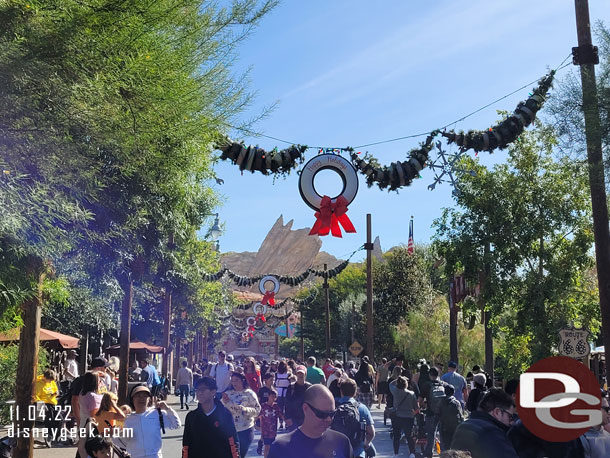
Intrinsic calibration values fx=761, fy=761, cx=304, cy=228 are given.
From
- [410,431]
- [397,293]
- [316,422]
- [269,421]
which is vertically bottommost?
[410,431]

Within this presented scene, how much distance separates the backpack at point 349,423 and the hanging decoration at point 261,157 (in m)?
5.61

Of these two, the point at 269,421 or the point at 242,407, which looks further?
the point at 269,421

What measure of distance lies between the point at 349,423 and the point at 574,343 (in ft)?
24.3

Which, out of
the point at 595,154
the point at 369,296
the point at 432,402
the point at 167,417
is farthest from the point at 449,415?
the point at 369,296

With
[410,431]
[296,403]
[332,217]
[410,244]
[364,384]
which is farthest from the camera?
[410,244]

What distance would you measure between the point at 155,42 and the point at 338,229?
5.36m

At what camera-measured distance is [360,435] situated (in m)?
9.34

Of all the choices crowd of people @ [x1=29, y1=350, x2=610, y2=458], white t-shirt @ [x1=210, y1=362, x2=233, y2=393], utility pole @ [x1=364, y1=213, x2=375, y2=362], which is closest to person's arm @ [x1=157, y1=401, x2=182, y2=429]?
crowd of people @ [x1=29, y1=350, x2=610, y2=458]

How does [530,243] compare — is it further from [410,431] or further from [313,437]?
[313,437]

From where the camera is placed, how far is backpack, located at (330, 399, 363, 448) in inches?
363

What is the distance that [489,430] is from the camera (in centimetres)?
622

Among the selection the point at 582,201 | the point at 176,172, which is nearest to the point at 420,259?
the point at 582,201

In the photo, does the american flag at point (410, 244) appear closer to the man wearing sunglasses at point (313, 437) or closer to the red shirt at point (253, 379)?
the red shirt at point (253, 379)

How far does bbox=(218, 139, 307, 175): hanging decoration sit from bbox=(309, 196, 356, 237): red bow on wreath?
1139 mm
